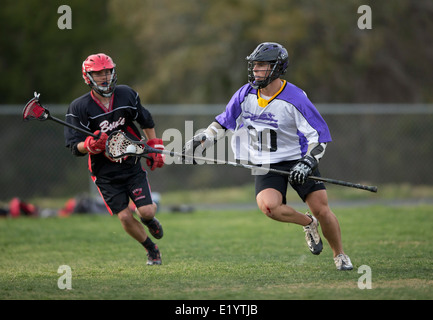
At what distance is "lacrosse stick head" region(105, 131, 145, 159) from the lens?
6031 mm

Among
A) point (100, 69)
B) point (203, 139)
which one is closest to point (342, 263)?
point (203, 139)

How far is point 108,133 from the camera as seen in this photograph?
6352mm

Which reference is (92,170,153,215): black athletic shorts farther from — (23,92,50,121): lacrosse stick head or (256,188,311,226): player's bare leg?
(256,188,311,226): player's bare leg

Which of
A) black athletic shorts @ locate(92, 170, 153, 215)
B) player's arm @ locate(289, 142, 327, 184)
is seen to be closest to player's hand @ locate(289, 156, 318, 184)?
player's arm @ locate(289, 142, 327, 184)

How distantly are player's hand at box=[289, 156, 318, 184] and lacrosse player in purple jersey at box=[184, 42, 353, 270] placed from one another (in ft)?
0.06

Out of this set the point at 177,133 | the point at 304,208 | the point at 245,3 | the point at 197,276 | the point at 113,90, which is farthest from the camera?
the point at 245,3

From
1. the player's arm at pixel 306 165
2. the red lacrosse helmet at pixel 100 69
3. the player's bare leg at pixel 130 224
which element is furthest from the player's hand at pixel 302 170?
the red lacrosse helmet at pixel 100 69

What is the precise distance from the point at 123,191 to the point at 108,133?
0.59 m

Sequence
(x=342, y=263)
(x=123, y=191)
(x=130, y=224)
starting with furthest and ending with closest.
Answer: (x=123, y=191), (x=130, y=224), (x=342, y=263)

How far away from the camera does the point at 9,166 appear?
537 inches

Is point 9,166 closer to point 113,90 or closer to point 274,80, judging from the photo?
point 113,90

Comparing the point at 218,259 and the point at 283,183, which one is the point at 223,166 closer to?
the point at 218,259
